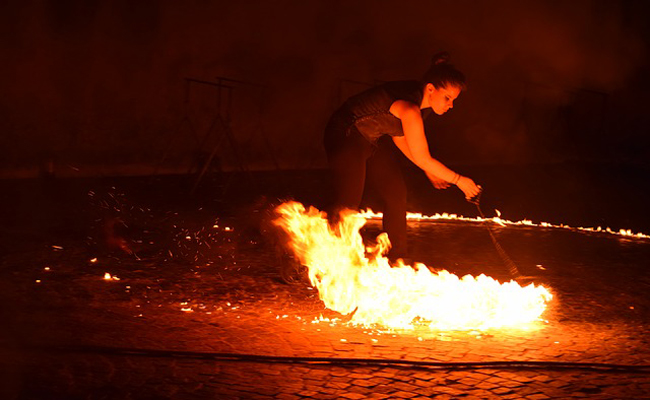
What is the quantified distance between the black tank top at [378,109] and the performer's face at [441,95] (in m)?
0.09

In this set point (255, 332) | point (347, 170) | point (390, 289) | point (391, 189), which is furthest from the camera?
point (391, 189)

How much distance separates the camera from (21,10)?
12.4 m

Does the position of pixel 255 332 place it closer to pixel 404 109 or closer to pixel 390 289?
pixel 390 289

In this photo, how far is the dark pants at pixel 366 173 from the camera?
21.9ft

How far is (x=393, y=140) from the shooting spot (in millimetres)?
6980

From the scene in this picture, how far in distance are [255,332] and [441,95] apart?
2.20m

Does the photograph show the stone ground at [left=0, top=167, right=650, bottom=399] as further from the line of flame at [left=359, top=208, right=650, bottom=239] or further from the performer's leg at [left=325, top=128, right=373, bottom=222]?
the line of flame at [left=359, top=208, right=650, bottom=239]

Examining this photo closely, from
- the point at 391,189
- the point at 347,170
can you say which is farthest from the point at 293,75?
the point at 347,170

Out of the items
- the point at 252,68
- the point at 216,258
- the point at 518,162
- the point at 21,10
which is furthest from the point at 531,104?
the point at 216,258

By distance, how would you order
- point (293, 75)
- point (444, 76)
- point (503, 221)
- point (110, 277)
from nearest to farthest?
point (444, 76) < point (110, 277) < point (503, 221) < point (293, 75)

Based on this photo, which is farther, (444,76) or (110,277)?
(110,277)

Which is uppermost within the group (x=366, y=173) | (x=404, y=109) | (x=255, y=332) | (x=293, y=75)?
(x=293, y=75)

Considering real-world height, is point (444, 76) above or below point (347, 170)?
above

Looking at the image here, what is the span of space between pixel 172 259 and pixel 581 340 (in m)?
3.48
